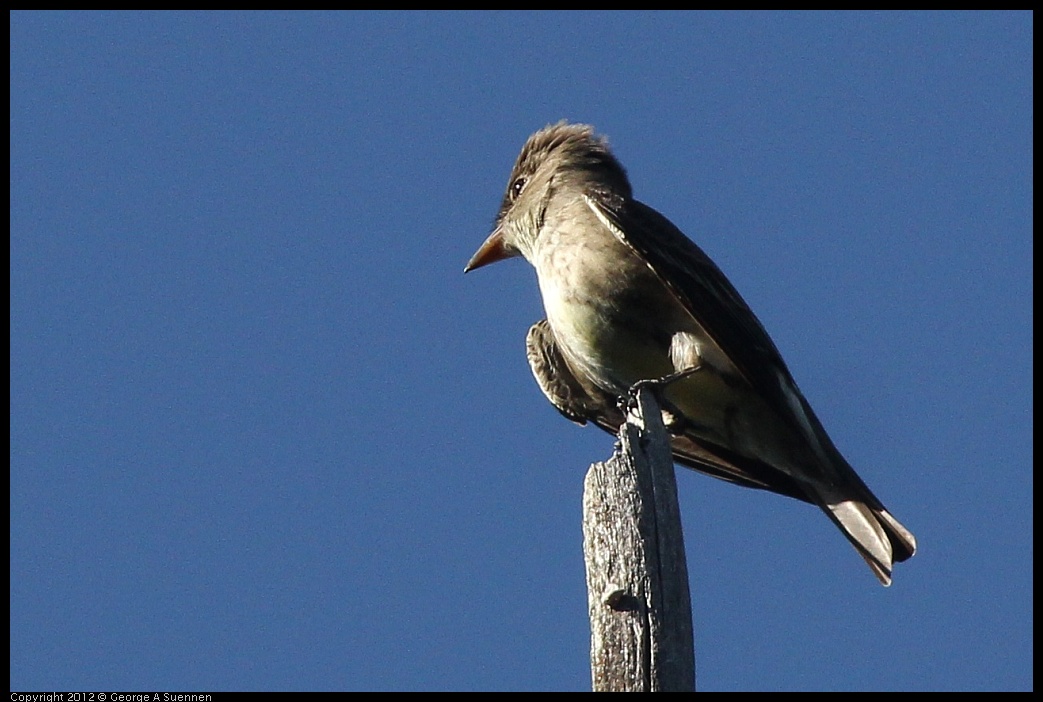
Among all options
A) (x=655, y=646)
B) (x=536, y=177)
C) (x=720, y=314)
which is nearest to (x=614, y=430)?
(x=720, y=314)

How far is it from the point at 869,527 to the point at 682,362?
1.28m

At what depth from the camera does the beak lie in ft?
30.5

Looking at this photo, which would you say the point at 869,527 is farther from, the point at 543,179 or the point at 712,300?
the point at 543,179

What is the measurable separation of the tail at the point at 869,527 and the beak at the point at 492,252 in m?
2.88

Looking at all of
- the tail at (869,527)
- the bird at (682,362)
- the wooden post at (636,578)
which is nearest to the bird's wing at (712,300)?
the bird at (682,362)

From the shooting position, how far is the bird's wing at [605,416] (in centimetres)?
778

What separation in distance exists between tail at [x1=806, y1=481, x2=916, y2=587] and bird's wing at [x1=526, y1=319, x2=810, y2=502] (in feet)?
0.92

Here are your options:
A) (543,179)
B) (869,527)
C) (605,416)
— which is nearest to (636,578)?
(869,527)

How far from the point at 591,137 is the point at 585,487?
4861mm

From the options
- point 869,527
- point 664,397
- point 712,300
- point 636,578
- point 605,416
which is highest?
point 712,300

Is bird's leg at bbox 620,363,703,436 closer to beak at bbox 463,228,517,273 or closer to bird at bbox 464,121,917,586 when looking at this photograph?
bird at bbox 464,121,917,586

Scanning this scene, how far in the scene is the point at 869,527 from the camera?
23.3 feet

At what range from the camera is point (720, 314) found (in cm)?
742

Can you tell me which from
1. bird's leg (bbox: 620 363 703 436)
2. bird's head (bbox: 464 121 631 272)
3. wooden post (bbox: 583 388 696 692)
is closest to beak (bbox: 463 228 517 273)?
bird's head (bbox: 464 121 631 272)
